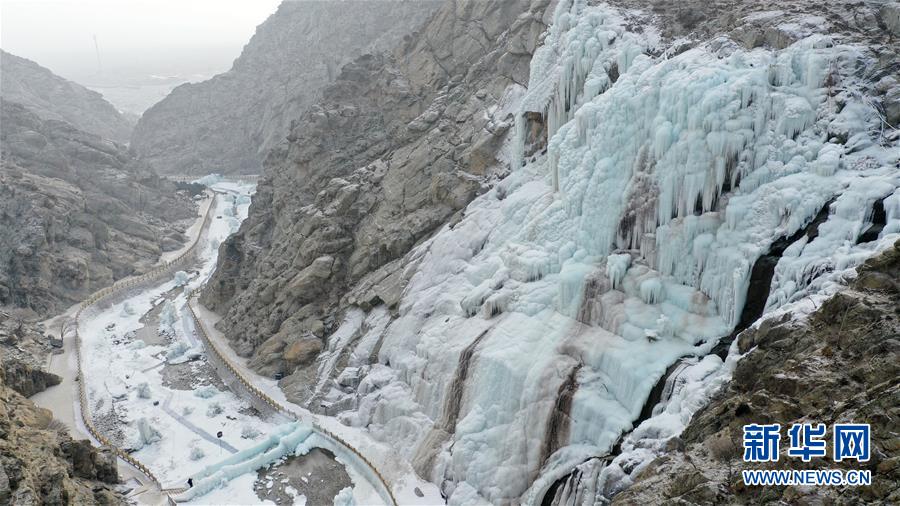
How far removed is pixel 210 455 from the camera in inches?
1227

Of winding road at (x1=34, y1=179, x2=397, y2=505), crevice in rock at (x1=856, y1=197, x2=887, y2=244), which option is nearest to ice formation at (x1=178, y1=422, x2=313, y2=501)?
winding road at (x1=34, y1=179, x2=397, y2=505)

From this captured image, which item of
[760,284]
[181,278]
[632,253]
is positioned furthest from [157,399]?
[760,284]

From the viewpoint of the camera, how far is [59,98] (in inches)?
4638

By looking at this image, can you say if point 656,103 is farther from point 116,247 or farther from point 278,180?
point 116,247

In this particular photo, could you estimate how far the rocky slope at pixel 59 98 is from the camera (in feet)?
364

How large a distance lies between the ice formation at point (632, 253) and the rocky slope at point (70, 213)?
3517 centimetres

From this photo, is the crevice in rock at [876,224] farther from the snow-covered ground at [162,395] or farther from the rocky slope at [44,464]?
the rocky slope at [44,464]

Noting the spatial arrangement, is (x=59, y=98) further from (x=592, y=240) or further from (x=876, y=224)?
(x=876, y=224)

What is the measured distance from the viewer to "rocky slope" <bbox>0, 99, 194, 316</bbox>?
5203 centimetres

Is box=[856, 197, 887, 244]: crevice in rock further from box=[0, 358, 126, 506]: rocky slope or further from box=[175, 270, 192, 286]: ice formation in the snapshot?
box=[175, 270, 192, 286]: ice formation

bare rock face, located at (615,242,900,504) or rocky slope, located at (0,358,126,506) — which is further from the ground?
bare rock face, located at (615,242,900,504)

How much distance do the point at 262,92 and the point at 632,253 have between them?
88414mm

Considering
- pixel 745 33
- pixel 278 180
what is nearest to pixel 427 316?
pixel 745 33

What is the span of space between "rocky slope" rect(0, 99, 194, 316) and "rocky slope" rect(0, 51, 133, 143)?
132 ft
